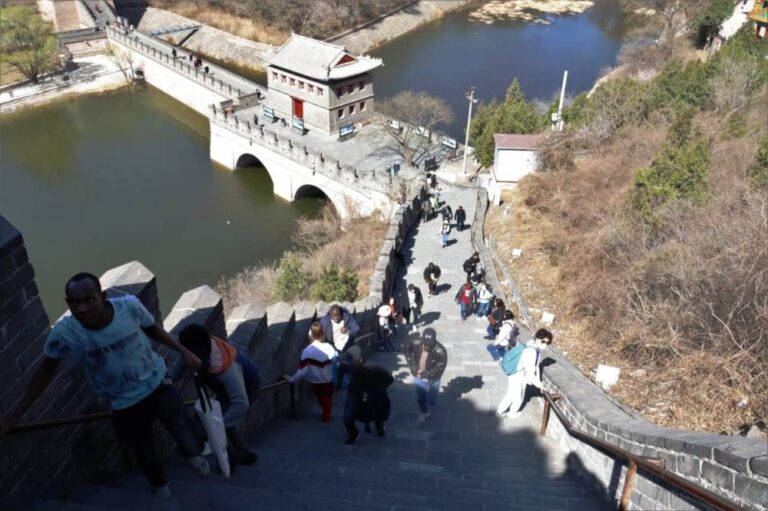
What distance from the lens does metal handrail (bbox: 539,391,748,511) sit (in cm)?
341

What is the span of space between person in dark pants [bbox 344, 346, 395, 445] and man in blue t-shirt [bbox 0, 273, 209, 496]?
2.18m

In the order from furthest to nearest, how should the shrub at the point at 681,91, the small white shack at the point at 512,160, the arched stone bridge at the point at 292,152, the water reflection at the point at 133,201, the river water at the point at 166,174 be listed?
the arched stone bridge at the point at 292,152, the river water at the point at 166,174, the water reflection at the point at 133,201, the shrub at the point at 681,91, the small white shack at the point at 512,160

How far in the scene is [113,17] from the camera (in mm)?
51344

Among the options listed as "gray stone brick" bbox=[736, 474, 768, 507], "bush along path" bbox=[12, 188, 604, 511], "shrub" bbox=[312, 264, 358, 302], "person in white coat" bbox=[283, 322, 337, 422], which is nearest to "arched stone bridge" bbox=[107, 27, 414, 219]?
"shrub" bbox=[312, 264, 358, 302]

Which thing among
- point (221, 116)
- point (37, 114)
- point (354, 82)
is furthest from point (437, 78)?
point (37, 114)

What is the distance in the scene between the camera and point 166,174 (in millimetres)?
32688

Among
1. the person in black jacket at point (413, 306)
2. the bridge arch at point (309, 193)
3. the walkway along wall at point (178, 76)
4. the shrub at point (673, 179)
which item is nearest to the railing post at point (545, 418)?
the person in black jacket at point (413, 306)

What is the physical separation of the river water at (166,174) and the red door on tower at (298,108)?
3793mm

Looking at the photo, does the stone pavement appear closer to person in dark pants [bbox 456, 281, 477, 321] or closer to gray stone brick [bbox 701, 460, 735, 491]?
gray stone brick [bbox 701, 460, 735, 491]

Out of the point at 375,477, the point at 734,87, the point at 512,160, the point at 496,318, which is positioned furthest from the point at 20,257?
the point at 734,87

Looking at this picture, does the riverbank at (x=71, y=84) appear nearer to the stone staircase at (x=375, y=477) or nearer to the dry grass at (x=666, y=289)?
the dry grass at (x=666, y=289)

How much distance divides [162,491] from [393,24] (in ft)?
181

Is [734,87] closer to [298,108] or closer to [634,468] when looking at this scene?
[298,108]

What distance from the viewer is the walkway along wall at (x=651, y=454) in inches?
150
